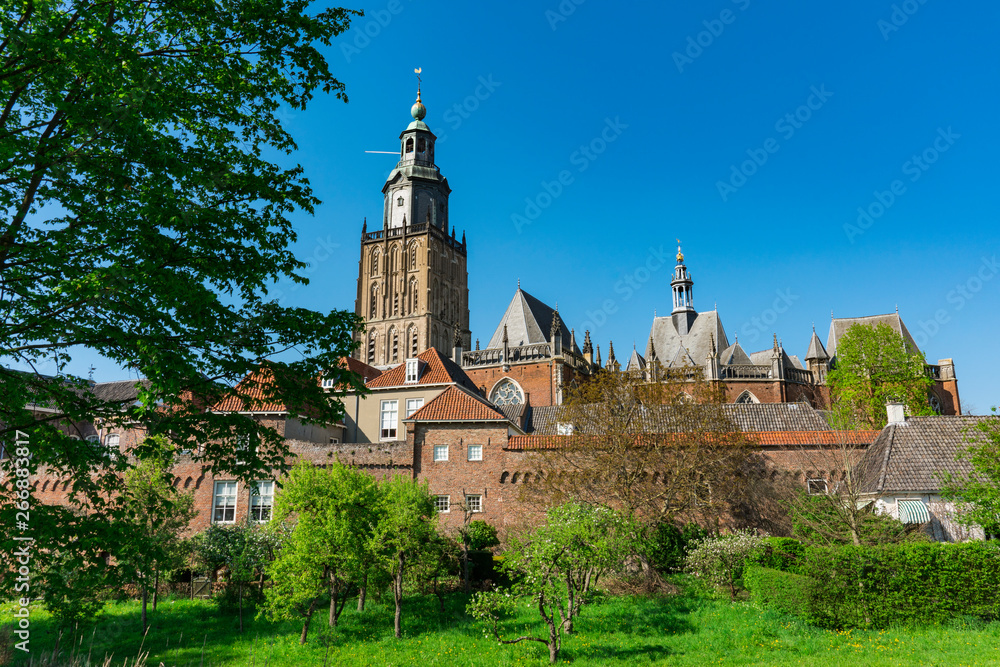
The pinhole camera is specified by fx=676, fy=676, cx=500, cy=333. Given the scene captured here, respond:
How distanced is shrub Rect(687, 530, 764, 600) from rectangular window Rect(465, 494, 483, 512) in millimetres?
8626

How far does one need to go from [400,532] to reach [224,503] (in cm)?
1235

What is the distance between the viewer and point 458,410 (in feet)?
93.9

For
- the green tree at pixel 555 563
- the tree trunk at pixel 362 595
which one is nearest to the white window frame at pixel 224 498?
the tree trunk at pixel 362 595

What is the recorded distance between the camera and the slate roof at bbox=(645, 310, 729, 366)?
55.4 m

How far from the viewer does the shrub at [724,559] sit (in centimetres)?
2120

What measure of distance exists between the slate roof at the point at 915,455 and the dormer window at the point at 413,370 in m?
21.0

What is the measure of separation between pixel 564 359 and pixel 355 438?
62.6 ft

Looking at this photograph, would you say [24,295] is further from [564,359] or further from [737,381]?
[737,381]

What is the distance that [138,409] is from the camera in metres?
8.57

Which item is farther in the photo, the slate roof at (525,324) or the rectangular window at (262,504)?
the slate roof at (525,324)

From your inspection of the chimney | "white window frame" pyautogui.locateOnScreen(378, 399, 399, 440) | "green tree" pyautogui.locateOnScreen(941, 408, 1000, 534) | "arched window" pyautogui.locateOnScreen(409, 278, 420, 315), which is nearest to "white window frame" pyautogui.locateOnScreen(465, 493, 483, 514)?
"white window frame" pyautogui.locateOnScreen(378, 399, 399, 440)

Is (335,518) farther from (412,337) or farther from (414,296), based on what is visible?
(414,296)

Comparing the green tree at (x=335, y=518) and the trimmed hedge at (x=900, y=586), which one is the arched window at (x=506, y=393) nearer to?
the green tree at (x=335, y=518)

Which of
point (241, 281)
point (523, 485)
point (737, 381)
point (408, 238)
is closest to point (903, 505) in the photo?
point (523, 485)
